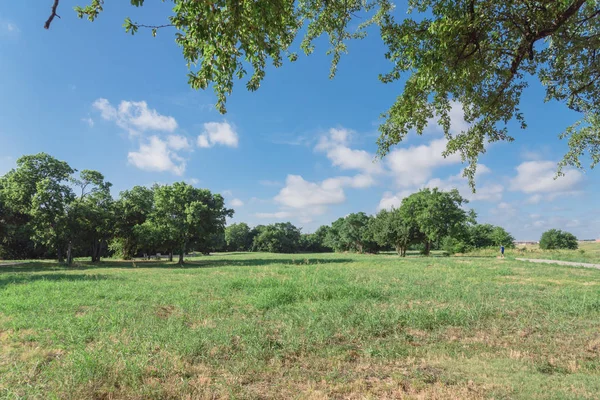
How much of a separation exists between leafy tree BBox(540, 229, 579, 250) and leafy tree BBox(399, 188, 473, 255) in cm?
7099

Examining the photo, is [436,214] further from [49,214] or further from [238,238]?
[238,238]

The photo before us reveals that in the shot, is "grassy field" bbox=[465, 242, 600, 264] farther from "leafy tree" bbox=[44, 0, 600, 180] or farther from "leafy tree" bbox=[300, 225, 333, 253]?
"leafy tree" bbox=[300, 225, 333, 253]

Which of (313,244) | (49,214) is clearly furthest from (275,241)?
(49,214)

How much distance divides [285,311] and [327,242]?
80.5 meters

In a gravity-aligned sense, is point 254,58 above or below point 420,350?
above

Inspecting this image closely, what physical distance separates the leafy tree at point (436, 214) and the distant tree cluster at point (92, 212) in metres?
28.1

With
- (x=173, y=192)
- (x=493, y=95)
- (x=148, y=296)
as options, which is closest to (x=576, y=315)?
(x=493, y=95)

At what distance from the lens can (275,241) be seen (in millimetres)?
92250

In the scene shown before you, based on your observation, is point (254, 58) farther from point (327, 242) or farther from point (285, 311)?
point (327, 242)

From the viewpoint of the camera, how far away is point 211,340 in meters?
6.16

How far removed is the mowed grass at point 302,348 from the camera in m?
4.32

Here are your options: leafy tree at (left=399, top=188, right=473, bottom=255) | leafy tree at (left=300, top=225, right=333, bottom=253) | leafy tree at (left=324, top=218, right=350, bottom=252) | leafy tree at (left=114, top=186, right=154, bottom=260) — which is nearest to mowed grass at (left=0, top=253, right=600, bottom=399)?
leafy tree at (left=114, top=186, right=154, bottom=260)

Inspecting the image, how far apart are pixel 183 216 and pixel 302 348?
31052 millimetres

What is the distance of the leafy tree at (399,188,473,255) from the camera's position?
46.1 meters
